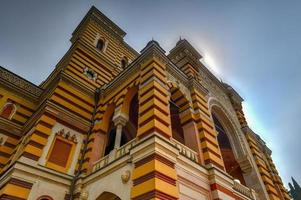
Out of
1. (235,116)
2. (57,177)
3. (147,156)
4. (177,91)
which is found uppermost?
(235,116)

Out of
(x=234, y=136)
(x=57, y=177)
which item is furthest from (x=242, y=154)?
(x=57, y=177)

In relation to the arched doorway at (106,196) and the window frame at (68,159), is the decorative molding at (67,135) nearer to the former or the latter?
the window frame at (68,159)

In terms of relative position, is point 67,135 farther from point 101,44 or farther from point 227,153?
point 101,44

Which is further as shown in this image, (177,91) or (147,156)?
(177,91)

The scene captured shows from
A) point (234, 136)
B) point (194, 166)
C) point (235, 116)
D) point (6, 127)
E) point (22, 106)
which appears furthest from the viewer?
point (235, 116)

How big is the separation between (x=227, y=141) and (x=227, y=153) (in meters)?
0.83

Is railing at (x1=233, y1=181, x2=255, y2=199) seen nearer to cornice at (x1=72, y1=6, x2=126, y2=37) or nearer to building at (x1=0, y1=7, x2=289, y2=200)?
building at (x1=0, y1=7, x2=289, y2=200)

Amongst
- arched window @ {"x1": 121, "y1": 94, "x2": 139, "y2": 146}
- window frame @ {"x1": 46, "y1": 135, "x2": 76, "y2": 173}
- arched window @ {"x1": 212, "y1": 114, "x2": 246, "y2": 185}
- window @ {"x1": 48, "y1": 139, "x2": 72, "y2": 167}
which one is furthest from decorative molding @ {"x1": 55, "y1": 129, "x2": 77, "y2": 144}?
arched window @ {"x1": 212, "y1": 114, "x2": 246, "y2": 185}

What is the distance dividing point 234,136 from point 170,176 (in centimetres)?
990

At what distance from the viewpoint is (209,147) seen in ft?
32.8

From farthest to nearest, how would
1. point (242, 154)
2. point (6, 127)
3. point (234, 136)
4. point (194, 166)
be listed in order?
1. point (234, 136)
2. point (242, 154)
3. point (6, 127)
4. point (194, 166)

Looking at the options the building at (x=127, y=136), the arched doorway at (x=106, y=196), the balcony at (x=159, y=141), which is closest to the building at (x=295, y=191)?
the building at (x=127, y=136)

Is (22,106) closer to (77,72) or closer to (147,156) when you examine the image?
(77,72)

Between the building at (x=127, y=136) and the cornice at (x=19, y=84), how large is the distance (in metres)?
0.05
